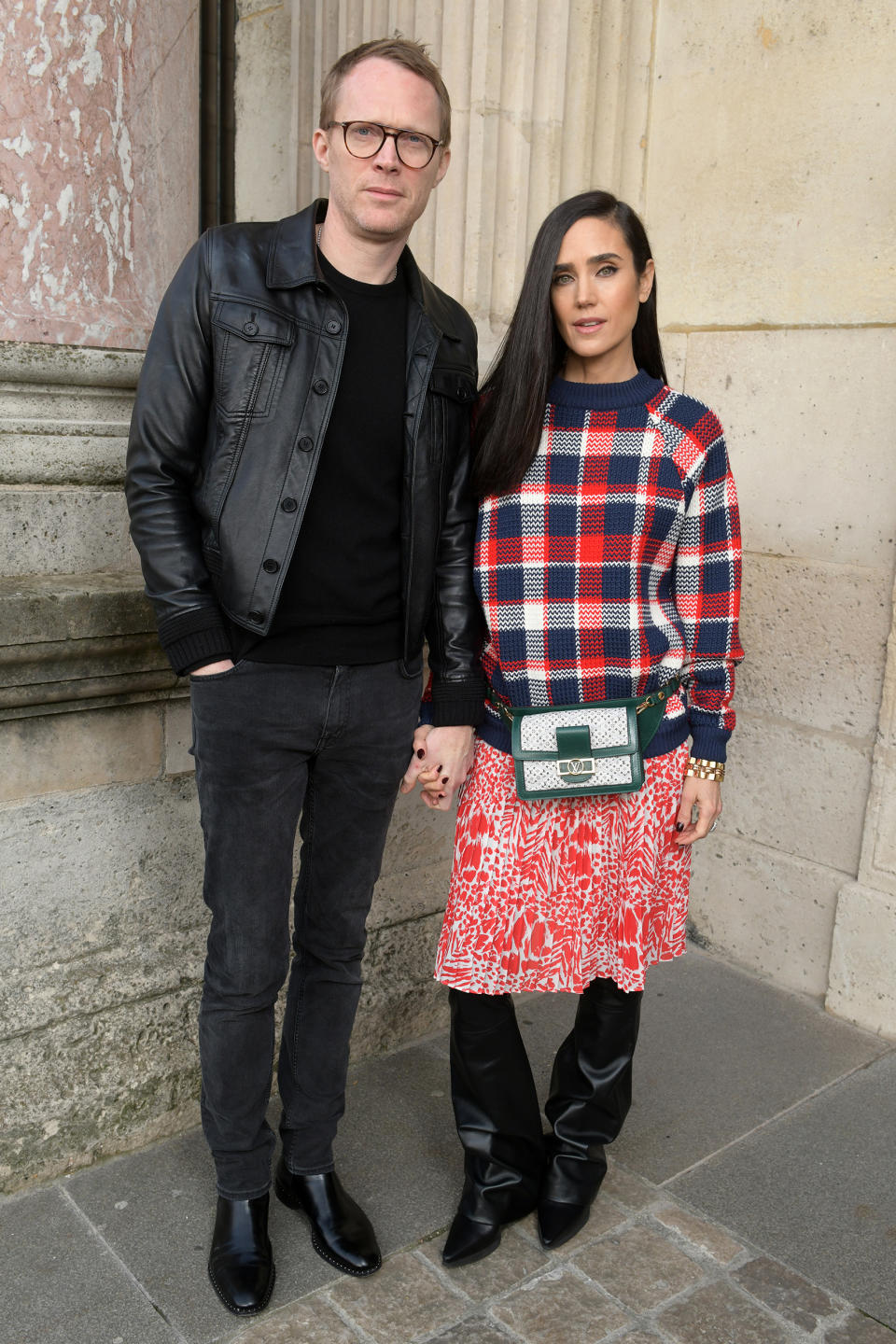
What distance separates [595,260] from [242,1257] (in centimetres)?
194

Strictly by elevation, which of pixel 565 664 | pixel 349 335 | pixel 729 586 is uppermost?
pixel 349 335

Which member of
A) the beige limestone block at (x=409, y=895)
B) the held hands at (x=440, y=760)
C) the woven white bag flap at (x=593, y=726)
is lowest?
the beige limestone block at (x=409, y=895)

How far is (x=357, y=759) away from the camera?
2.24m

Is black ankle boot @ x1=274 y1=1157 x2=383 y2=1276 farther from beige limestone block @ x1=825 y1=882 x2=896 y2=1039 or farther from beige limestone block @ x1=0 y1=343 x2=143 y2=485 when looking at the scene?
beige limestone block @ x1=825 y1=882 x2=896 y2=1039

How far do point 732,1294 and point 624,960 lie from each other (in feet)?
2.14

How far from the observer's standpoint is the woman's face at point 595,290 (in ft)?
6.99

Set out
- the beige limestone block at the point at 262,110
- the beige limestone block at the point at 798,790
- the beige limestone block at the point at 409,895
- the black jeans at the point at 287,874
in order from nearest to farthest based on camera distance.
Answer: the black jeans at the point at 287,874
the beige limestone block at the point at 409,895
the beige limestone block at the point at 798,790
the beige limestone block at the point at 262,110

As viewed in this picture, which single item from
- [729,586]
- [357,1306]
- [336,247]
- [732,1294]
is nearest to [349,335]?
→ [336,247]

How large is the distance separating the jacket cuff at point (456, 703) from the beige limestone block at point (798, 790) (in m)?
1.59

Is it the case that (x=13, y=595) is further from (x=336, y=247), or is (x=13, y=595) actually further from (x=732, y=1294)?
(x=732, y=1294)

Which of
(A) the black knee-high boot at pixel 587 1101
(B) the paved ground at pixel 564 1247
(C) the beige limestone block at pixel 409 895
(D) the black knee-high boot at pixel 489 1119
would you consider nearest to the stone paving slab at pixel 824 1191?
(B) the paved ground at pixel 564 1247

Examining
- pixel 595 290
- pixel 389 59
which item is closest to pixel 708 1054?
pixel 595 290

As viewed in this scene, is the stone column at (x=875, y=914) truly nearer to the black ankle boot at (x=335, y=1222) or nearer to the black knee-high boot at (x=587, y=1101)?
the black knee-high boot at (x=587, y=1101)

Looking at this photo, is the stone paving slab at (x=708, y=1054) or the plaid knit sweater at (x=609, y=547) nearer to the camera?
the plaid knit sweater at (x=609, y=547)
